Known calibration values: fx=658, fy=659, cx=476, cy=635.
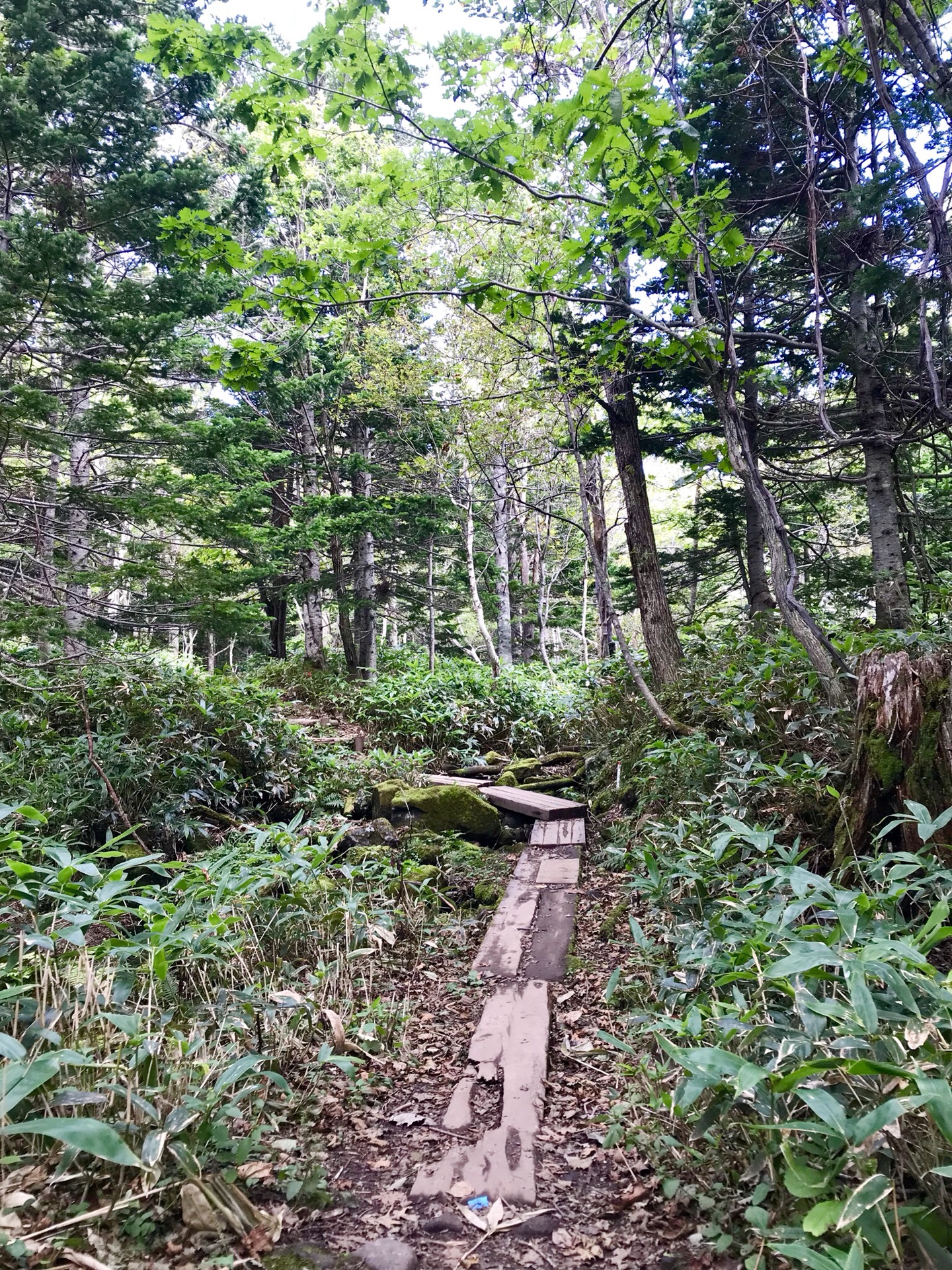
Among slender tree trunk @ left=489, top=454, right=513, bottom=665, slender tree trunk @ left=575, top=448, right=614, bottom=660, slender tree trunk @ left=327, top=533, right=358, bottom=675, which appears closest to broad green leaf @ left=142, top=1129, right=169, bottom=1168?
slender tree trunk @ left=575, top=448, right=614, bottom=660

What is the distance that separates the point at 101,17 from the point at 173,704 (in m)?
10.9

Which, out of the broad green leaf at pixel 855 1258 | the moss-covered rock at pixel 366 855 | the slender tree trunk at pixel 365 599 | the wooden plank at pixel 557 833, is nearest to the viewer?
the broad green leaf at pixel 855 1258

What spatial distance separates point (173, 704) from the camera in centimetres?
701

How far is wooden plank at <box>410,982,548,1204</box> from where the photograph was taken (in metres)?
2.39

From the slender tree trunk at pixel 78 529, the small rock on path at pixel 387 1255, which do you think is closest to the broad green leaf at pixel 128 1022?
the small rock on path at pixel 387 1255

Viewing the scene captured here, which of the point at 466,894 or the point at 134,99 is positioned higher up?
the point at 134,99

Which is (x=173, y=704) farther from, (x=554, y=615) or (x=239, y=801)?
(x=554, y=615)

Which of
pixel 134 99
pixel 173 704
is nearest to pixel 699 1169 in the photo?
pixel 173 704

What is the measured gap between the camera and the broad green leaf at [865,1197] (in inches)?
56.3

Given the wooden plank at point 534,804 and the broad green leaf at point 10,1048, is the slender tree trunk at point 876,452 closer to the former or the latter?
the wooden plank at point 534,804

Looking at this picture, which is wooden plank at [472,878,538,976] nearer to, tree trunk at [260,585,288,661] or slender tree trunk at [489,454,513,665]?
slender tree trunk at [489,454,513,665]

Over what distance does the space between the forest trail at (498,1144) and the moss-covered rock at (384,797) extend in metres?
2.68

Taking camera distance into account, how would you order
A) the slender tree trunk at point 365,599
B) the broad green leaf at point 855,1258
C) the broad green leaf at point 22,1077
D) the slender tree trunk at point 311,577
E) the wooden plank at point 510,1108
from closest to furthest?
the broad green leaf at point 855,1258 < the broad green leaf at point 22,1077 < the wooden plank at point 510,1108 < the slender tree trunk at point 365,599 < the slender tree trunk at point 311,577

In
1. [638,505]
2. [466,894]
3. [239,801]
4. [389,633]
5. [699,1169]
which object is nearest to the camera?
[699,1169]
